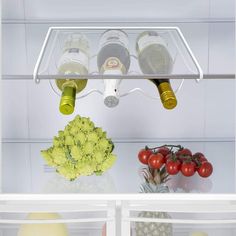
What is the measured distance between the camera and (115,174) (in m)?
1.67

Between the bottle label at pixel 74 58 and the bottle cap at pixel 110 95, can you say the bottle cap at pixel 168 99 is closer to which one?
the bottle cap at pixel 110 95

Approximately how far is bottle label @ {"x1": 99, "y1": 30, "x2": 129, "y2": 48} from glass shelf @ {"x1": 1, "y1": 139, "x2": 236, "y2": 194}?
362 mm

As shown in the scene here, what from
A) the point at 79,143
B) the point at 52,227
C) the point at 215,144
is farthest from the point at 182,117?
the point at 52,227

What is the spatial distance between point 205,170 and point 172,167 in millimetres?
95

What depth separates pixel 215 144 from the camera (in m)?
1.85

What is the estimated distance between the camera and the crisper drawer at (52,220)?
1254 mm

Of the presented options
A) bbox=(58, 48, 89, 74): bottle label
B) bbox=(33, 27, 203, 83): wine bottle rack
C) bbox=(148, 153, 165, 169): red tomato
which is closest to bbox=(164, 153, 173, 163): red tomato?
bbox=(148, 153, 165, 169): red tomato

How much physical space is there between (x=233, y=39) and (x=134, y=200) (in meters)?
0.75

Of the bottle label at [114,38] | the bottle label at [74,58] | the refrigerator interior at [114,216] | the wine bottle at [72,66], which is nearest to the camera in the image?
the refrigerator interior at [114,216]

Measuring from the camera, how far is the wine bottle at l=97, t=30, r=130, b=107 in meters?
1.42

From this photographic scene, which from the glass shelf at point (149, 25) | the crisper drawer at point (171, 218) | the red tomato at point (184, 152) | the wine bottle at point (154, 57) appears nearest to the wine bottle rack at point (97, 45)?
the glass shelf at point (149, 25)

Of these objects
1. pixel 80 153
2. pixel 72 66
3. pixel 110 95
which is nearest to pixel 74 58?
pixel 72 66

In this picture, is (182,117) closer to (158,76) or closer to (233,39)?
(233,39)

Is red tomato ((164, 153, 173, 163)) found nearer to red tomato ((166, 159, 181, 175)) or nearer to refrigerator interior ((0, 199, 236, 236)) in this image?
red tomato ((166, 159, 181, 175))
